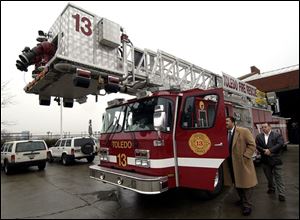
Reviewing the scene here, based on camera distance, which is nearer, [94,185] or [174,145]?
[174,145]

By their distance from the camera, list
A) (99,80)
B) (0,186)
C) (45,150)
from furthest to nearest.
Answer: (45,150) → (99,80) → (0,186)

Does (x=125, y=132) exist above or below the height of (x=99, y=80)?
below

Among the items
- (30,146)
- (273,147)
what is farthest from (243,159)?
(30,146)

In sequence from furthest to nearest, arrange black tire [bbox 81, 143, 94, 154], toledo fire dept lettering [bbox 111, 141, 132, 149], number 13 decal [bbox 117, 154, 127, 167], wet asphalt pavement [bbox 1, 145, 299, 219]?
1. black tire [bbox 81, 143, 94, 154]
2. number 13 decal [bbox 117, 154, 127, 167]
3. toledo fire dept lettering [bbox 111, 141, 132, 149]
4. wet asphalt pavement [bbox 1, 145, 299, 219]

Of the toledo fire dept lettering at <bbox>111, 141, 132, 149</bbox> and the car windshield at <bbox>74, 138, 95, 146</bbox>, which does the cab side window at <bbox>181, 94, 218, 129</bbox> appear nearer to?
the toledo fire dept lettering at <bbox>111, 141, 132, 149</bbox>

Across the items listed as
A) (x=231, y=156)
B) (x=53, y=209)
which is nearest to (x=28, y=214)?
(x=53, y=209)

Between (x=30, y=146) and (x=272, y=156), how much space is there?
10299 mm

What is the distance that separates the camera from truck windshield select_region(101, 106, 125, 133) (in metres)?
5.99

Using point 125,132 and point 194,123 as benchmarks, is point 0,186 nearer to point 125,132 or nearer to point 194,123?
Answer: point 125,132

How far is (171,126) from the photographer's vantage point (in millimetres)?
5191

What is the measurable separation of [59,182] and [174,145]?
216 inches

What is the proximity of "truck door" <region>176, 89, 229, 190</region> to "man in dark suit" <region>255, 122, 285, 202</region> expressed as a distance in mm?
1380

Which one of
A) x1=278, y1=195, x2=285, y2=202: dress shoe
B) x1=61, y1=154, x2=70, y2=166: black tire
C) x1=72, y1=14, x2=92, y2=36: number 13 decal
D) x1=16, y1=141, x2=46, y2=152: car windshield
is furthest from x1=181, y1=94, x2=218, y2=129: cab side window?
x1=61, y1=154, x2=70, y2=166: black tire

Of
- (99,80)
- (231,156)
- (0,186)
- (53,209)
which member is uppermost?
(99,80)
